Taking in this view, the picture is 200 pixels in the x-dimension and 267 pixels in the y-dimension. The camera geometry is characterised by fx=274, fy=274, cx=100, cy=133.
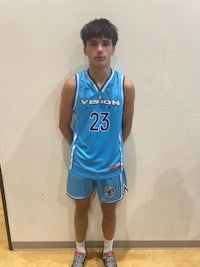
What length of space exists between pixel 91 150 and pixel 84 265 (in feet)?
2.65

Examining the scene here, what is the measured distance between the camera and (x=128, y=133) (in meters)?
1.43

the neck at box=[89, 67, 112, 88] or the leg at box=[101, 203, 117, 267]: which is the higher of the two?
the neck at box=[89, 67, 112, 88]

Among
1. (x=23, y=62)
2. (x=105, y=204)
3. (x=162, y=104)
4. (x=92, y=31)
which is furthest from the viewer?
(x=105, y=204)

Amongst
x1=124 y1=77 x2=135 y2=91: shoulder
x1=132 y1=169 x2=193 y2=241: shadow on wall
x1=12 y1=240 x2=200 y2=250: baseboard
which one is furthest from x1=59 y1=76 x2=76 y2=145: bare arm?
x1=12 y1=240 x2=200 y2=250: baseboard

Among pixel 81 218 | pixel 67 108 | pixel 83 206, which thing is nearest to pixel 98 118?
pixel 67 108

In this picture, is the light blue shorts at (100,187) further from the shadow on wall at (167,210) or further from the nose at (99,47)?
the nose at (99,47)

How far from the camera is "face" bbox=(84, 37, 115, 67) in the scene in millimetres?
1174

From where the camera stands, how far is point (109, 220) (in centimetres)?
160

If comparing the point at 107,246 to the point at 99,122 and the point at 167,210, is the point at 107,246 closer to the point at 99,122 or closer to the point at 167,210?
the point at 167,210

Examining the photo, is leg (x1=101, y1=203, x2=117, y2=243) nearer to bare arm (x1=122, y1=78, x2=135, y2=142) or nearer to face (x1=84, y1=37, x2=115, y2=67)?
bare arm (x1=122, y1=78, x2=135, y2=142)

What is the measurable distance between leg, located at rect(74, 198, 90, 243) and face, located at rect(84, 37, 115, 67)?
76 cm

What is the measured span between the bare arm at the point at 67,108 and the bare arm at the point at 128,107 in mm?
249

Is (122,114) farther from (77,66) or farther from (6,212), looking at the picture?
(6,212)

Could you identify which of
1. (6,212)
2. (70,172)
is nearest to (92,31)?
(70,172)
